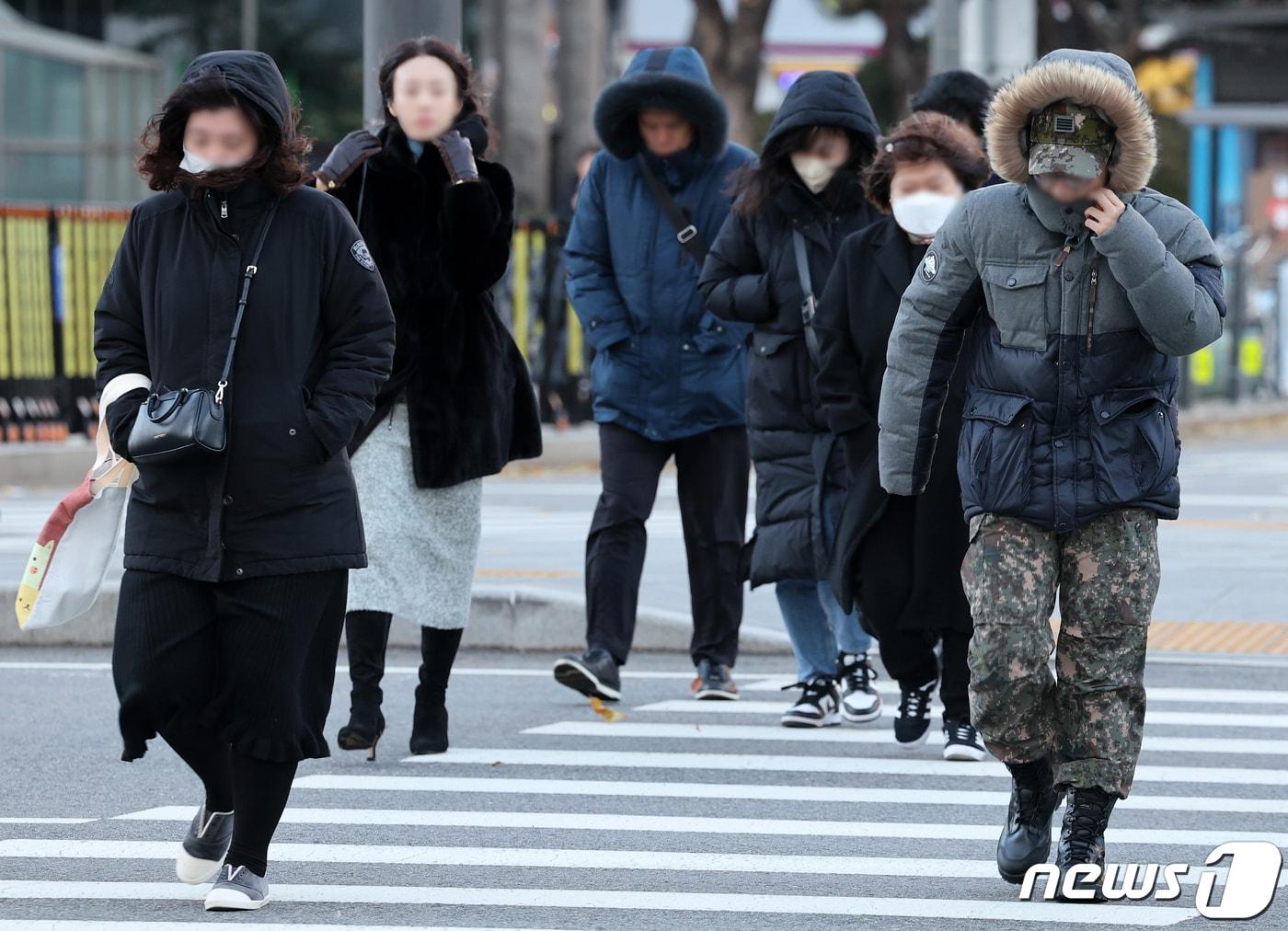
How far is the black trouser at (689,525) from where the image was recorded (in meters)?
7.66

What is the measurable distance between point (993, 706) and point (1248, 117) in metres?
26.8

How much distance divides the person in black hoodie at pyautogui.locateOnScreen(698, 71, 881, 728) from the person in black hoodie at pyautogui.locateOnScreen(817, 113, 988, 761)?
1.10 ft

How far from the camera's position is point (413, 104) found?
676cm

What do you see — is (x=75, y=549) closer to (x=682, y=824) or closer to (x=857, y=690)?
(x=682, y=824)

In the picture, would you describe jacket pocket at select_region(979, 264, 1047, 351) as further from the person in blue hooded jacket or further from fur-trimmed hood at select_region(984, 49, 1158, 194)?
the person in blue hooded jacket

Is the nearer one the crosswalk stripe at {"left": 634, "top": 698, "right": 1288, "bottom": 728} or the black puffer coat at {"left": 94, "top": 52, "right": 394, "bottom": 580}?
the black puffer coat at {"left": 94, "top": 52, "right": 394, "bottom": 580}

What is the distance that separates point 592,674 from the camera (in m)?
7.49

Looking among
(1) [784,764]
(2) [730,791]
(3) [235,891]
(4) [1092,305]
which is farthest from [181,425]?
(1) [784,764]

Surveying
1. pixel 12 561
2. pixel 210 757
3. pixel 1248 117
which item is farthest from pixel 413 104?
pixel 1248 117

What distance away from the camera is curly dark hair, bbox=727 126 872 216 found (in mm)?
7277

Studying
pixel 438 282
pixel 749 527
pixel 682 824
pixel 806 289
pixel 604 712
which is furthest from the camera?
pixel 749 527

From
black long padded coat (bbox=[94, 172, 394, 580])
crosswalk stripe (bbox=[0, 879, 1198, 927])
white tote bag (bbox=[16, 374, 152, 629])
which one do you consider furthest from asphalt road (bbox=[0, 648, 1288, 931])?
black long padded coat (bbox=[94, 172, 394, 580])

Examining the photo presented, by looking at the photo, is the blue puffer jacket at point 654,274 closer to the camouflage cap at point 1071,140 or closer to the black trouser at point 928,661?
the black trouser at point 928,661

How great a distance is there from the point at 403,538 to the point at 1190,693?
286 centimetres
